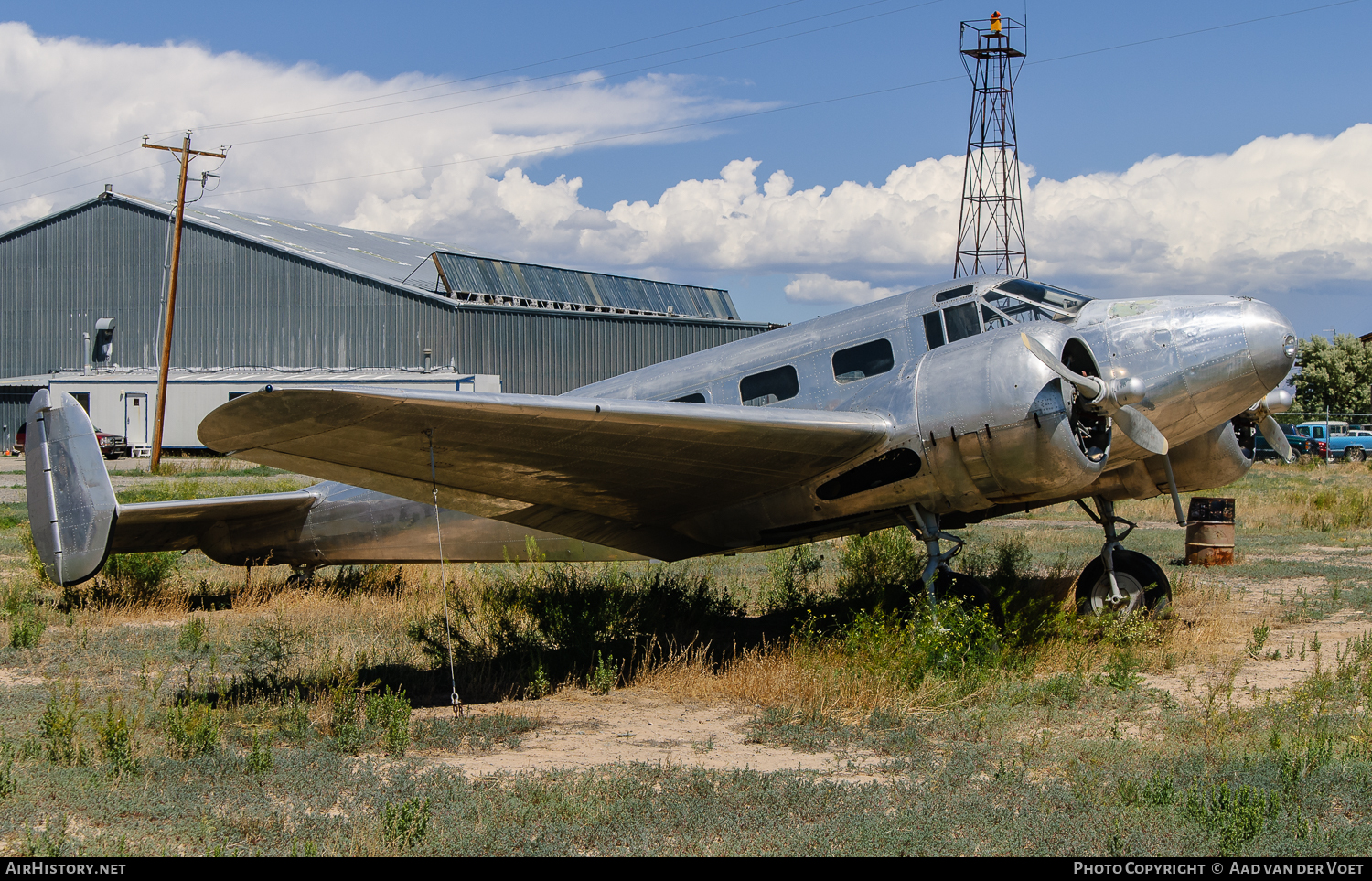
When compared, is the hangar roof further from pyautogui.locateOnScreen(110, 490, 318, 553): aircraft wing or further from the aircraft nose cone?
the aircraft nose cone

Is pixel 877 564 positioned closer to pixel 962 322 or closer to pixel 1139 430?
pixel 962 322

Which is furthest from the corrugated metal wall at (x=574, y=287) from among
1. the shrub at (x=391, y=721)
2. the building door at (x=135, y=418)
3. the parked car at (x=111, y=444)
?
the shrub at (x=391, y=721)

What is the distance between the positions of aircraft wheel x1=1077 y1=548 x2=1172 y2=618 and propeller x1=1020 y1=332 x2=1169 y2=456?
232cm

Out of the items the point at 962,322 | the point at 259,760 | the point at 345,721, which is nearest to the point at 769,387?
the point at 962,322

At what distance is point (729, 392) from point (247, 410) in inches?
191

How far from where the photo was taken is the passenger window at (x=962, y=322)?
9.14m

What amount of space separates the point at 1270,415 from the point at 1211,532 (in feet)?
17.4

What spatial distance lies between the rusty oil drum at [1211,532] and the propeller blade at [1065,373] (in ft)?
27.6

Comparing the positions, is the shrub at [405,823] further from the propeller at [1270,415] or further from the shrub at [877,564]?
the propeller at [1270,415]

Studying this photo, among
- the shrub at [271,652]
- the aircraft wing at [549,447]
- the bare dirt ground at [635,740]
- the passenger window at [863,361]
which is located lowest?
the bare dirt ground at [635,740]

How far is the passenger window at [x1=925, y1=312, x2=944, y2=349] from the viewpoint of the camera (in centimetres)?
922

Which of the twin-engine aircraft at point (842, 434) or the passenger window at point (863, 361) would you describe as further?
the passenger window at point (863, 361)

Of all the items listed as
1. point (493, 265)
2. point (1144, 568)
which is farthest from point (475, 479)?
point (493, 265)

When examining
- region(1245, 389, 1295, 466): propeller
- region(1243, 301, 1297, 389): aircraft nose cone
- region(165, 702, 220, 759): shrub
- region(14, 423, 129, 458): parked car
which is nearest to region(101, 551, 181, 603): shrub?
region(165, 702, 220, 759): shrub
